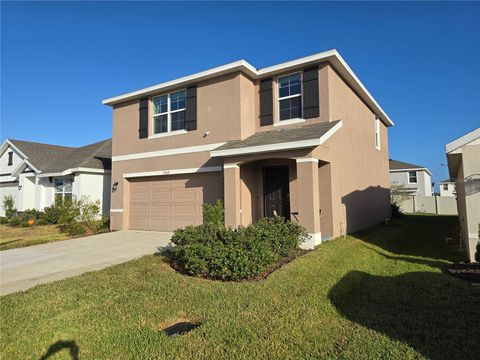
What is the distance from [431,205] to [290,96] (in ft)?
82.8

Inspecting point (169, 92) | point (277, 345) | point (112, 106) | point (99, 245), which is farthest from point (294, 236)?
point (112, 106)

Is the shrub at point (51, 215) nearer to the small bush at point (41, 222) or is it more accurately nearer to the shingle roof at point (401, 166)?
the small bush at point (41, 222)

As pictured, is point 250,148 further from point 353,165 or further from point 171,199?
point 353,165

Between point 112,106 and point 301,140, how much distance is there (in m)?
11.2

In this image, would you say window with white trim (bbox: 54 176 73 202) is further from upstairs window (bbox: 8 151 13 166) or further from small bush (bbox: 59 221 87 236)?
upstairs window (bbox: 8 151 13 166)

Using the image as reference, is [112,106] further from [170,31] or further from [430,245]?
[430,245]

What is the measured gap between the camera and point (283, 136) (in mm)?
10500

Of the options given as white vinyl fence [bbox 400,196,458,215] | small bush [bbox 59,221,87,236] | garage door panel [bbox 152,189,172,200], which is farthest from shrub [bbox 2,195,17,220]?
white vinyl fence [bbox 400,196,458,215]

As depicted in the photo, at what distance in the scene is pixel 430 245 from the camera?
10.1 meters

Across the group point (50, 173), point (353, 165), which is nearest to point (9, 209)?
point (50, 173)

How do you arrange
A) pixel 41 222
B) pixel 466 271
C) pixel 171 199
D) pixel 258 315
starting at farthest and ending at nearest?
pixel 41 222, pixel 171 199, pixel 466 271, pixel 258 315

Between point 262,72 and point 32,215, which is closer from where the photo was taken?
point 262,72

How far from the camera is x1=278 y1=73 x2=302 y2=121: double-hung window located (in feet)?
38.5

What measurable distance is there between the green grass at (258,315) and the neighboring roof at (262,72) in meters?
7.16
